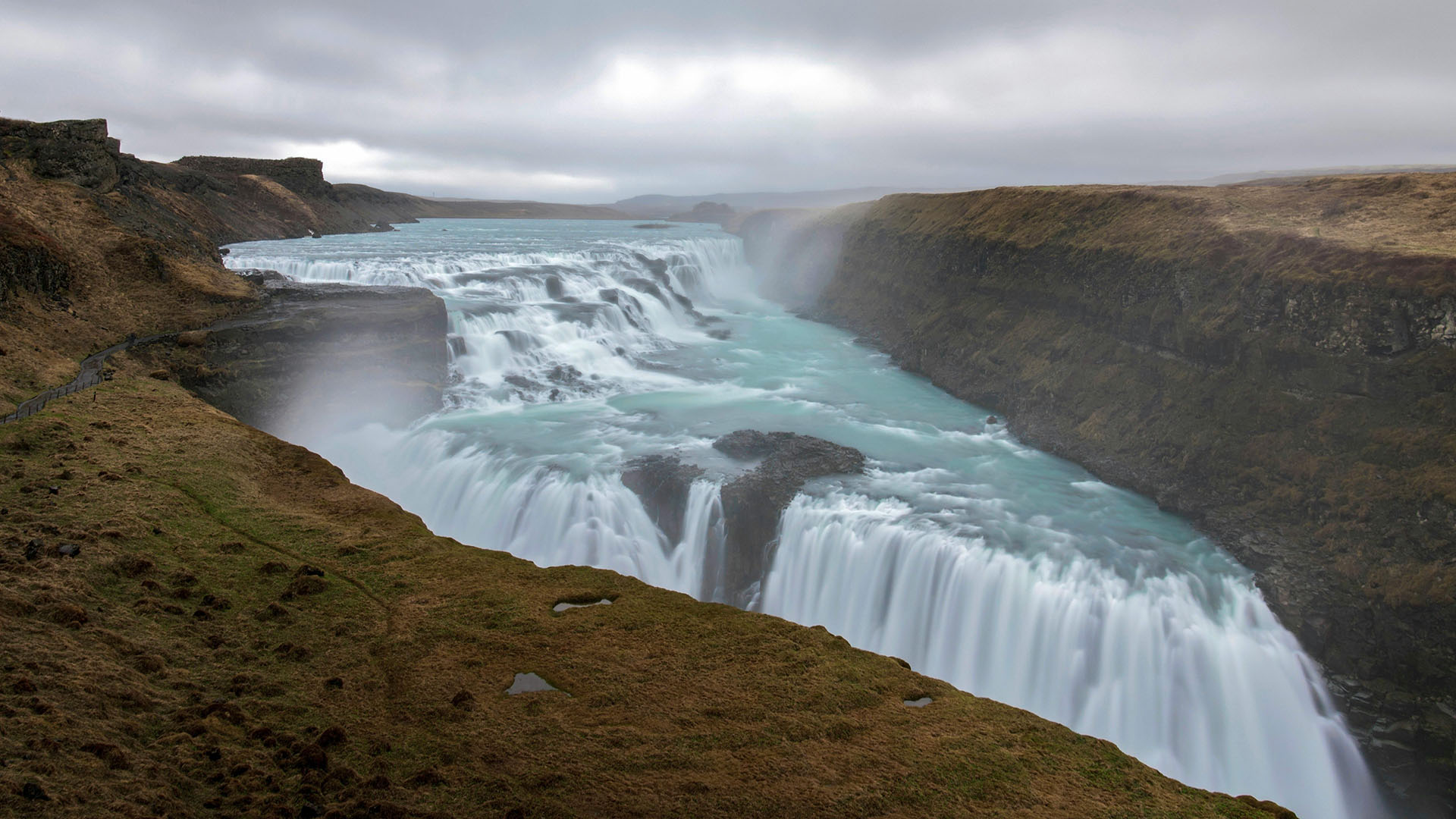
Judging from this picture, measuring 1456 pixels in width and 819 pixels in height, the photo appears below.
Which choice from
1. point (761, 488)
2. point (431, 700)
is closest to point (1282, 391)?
point (761, 488)

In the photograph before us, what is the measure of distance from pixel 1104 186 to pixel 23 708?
124 feet

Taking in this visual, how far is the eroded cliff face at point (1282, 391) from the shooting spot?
15.1 metres

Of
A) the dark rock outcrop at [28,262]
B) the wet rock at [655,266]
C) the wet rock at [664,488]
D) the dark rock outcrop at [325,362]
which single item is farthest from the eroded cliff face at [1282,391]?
the dark rock outcrop at [28,262]

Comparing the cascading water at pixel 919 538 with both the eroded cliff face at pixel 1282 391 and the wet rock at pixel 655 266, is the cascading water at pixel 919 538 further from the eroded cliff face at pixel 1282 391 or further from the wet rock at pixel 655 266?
the wet rock at pixel 655 266

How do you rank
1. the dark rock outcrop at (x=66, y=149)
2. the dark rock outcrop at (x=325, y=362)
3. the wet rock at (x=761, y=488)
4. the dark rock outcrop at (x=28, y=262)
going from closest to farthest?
1. the wet rock at (x=761, y=488)
2. the dark rock outcrop at (x=28, y=262)
3. the dark rock outcrop at (x=325, y=362)
4. the dark rock outcrop at (x=66, y=149)

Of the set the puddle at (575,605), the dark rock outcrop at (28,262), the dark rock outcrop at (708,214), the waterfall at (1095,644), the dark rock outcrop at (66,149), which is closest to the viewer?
the puddle at (575,605)

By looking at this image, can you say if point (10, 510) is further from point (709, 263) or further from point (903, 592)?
point (709, 263)

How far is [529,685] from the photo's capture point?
8.21 metres

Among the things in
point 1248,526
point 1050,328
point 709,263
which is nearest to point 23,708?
point 1248,526

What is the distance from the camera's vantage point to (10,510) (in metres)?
10.3

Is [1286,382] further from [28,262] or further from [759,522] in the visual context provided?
[28,262]

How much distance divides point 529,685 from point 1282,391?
20.9m

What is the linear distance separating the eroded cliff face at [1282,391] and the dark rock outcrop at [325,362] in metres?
21.0

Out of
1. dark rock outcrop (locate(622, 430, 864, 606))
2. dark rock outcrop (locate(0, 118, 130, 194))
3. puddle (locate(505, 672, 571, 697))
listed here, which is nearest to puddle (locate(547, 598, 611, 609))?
puddle (locate(505, 672, 571, 697))
